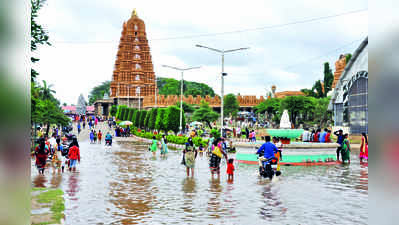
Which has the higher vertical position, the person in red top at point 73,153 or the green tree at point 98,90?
the green tree at point 98,90

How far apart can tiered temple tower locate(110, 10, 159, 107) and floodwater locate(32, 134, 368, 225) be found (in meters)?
78.0

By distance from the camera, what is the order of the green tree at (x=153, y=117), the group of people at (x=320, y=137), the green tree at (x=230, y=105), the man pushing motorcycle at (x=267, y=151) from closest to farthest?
1. the man pushing motorcycle at (x=267, y=151)
2. the group of people at (x=320, y=137)
3. the green tree at (x=153, y=117)
4. the green tree at (x=230, y=105)

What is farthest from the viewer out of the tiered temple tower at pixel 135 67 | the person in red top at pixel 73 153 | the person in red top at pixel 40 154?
the tiered temple tower at pixel 135 67

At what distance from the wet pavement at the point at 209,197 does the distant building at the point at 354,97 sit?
26.2 meters

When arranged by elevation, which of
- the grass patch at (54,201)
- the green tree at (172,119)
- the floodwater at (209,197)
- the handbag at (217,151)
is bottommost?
the floodwater at (209,197)

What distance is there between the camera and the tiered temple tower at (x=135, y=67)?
94312mm

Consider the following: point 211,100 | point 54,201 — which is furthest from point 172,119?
point 211,100

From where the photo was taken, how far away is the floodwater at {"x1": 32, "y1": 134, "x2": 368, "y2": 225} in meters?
8.67

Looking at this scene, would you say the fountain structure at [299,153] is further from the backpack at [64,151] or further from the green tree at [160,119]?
the green tree at [160,119]

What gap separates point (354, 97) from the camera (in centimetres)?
4253

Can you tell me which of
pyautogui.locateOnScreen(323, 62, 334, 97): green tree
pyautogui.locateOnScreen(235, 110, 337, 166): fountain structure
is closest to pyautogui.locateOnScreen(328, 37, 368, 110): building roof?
pyautogui.locateOnScreen(235, 110, 337, 166): fountain structure

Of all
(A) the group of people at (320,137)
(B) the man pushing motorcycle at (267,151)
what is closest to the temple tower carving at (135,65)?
(A) the group of people at (320,137)
